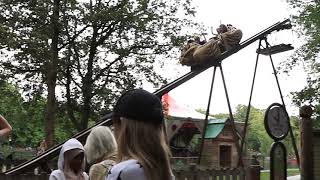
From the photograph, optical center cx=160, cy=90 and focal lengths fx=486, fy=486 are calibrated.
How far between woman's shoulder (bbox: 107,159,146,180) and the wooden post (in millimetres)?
6827

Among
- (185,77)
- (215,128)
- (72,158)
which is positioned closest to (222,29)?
(185,77)

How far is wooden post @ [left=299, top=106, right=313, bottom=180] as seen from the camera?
840 centimetres

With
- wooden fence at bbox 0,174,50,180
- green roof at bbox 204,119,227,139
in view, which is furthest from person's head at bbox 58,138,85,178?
green roof at bbox 204,119,227,139

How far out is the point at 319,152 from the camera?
1123 cm

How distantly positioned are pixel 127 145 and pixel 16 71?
1766cm

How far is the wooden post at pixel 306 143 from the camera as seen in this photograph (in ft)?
27.6

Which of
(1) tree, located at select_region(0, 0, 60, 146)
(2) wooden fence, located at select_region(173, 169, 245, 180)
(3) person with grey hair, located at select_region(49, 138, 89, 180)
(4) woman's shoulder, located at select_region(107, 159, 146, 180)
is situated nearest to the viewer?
(4) woman's shoulder, located at select_region(107, 159, 146, 180)

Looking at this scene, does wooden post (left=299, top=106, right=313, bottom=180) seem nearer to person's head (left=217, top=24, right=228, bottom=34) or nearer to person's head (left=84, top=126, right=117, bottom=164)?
person's head (left=217, top=24, right=228, bottom=34)

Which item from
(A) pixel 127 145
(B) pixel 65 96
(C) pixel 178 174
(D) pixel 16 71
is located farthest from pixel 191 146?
(A) pixel 127 145

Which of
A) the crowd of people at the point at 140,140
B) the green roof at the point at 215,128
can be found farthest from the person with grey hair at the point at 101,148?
the green roof at the point at 215,128

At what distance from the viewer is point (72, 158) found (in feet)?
13.0

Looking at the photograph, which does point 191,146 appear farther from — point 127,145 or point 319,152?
point 127,145

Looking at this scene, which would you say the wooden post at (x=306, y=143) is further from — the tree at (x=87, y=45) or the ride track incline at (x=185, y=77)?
the tree at (x=87, y=45)

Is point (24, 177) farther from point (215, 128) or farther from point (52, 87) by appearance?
point (215, 128)
